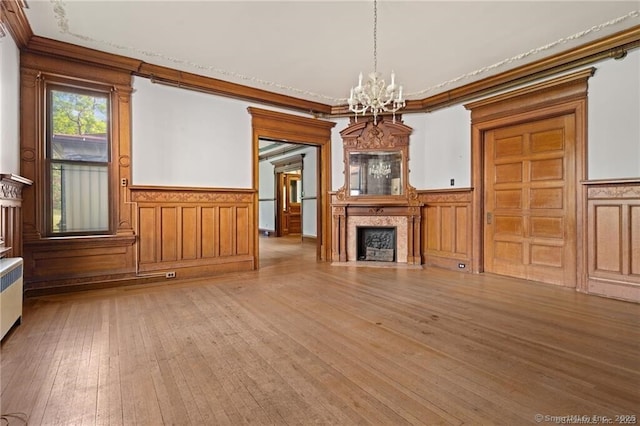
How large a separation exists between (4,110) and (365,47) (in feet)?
12.6

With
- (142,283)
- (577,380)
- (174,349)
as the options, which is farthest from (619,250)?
(142,283)

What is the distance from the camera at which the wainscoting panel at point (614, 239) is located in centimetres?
364

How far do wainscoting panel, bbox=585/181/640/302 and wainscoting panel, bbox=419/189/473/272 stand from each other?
1.59 metres

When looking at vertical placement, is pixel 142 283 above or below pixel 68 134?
below

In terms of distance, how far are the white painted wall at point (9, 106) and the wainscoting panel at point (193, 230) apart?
124 cm

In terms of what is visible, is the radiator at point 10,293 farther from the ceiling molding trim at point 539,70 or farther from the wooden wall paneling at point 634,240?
the wooden wall paneling at point 634,240

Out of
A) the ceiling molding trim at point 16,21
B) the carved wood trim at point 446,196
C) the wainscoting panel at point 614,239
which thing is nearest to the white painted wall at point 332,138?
the carved wood trim at point 446,196

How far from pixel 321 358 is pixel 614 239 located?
380 cm

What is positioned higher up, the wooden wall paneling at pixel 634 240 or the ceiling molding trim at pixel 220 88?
the ceiling molding trim at pixel 220 88

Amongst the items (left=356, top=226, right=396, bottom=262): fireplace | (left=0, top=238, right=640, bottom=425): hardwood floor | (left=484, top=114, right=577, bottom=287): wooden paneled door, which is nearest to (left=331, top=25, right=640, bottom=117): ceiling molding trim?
(left=484, top=114, right=577, bottom=287): wooden paneled door

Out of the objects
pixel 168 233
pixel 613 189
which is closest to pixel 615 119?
pixel 613 189

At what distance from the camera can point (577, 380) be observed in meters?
1.99

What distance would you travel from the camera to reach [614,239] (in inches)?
149

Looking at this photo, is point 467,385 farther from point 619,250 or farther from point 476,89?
point 476,89
